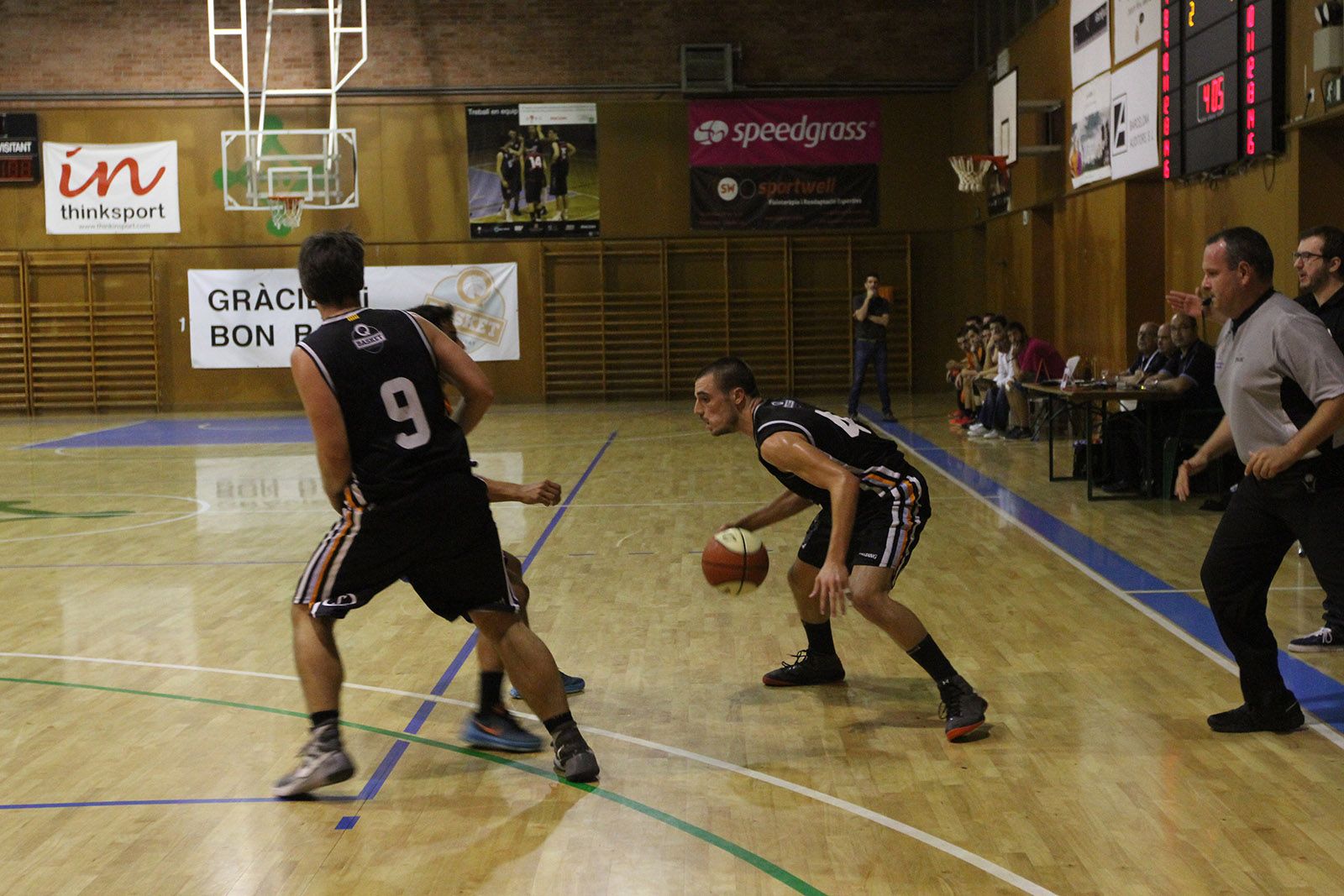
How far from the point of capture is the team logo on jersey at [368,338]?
383cm

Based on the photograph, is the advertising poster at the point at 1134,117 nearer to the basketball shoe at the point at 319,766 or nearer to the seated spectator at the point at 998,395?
the seated spectator at the point at 998,395

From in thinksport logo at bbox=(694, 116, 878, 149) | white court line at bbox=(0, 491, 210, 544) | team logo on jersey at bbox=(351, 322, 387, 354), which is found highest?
in thinksport logo at bbox=(694, 116, 878, 149)

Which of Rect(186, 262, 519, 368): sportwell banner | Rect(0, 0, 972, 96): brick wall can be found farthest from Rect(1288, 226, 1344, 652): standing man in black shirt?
Rect(186, 262, 519, 368): sportwell banner

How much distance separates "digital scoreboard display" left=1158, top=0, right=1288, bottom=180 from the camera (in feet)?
30.8

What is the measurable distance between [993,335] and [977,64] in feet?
22.7

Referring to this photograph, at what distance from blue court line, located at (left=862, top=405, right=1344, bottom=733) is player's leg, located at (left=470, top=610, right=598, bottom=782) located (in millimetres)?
2433

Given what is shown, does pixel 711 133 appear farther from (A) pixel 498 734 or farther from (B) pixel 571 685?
(A) pixel 498 734

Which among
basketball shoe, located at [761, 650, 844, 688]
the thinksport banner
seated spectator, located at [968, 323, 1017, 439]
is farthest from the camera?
the thinksport banner

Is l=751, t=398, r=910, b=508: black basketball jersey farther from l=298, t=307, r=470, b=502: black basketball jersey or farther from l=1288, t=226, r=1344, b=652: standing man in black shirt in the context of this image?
l=1288, t=226, r=1344, b=652: standing man in black shirt

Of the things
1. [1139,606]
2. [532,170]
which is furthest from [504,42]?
[1139,606]

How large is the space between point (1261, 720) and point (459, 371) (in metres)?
2.74

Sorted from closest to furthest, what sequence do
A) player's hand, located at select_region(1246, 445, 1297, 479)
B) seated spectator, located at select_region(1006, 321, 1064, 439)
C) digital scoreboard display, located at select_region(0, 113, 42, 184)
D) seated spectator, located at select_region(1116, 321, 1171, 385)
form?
player's hand, located at select_region(1246, 445, 1297, 479) < seated spectator, located at select_region(1116, 321, 1171, 385) < seated spectator, located at select_region(1006, 321, 1064, 439) < digital scoreboard display, located at select_region(0, 113, 42, 184)

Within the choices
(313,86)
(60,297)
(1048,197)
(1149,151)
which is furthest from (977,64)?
(60,297)

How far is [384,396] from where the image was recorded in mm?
3846
